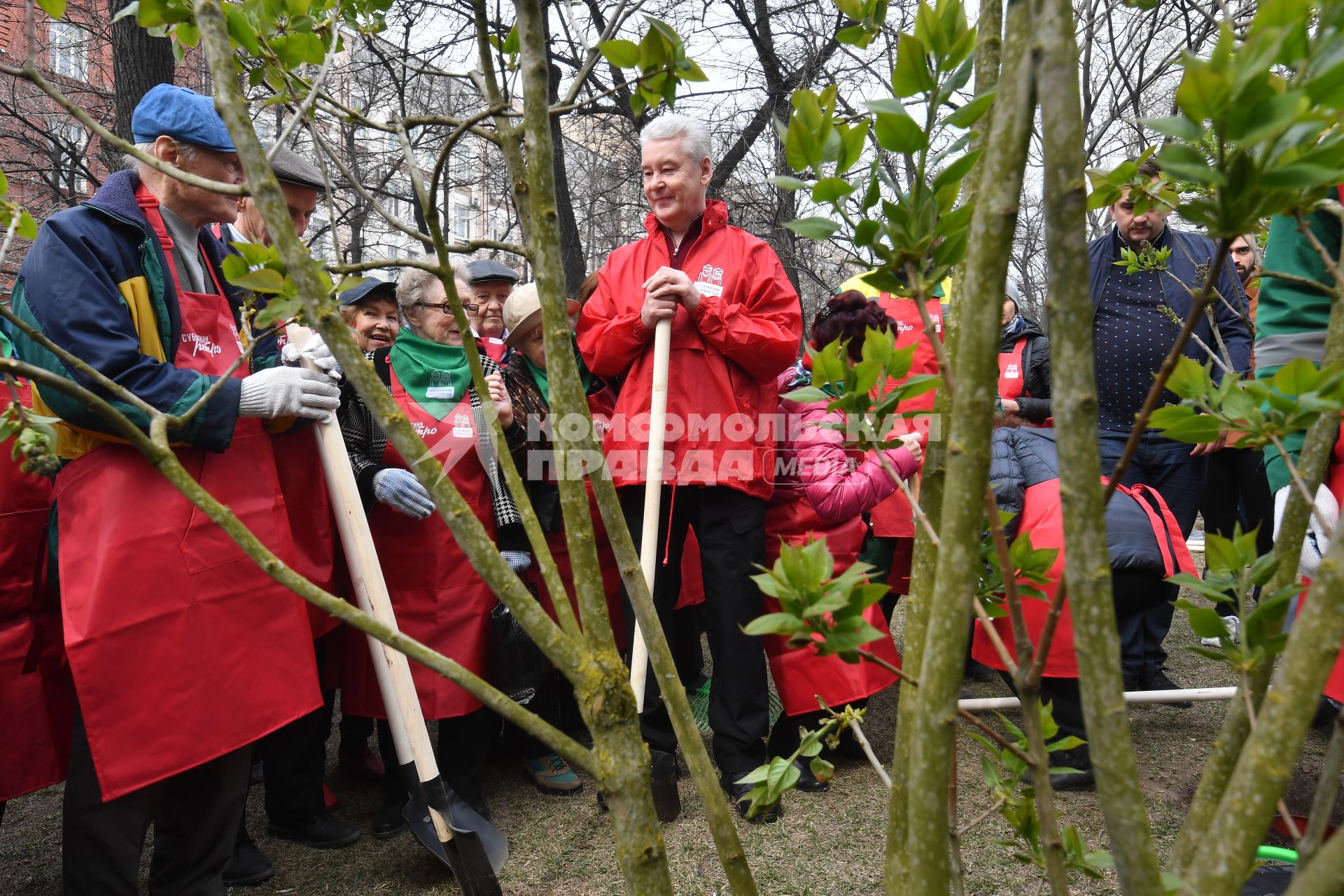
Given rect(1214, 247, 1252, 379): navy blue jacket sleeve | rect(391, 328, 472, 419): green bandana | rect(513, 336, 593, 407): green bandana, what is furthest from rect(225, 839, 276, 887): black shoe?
rect(1214, 247, 1252, 379): navy blue jacket sleeve

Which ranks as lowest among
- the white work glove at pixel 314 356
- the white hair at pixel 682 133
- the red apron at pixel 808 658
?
the red apron at pixel 808 658

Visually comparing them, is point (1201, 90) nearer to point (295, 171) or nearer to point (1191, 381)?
point (1191, 381)

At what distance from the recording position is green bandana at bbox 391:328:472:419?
3209mm

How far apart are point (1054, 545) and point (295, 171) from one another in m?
2.78

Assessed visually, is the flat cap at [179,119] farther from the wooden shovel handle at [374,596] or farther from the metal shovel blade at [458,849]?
the metal shovel blade at [458,849]

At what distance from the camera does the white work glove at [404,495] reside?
2.93 meters

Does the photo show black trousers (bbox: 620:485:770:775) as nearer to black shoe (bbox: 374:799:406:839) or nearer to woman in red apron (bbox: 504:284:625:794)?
woman in red apron (bbox: 504:284:625:794)

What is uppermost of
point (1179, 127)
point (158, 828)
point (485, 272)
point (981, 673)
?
point (485, 272)

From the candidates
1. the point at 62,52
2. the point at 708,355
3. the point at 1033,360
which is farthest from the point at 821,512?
the point at 62,52

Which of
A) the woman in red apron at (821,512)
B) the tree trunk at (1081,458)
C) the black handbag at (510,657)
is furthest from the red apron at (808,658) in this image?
the tree trunk at (1081,458)

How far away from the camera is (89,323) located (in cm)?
204

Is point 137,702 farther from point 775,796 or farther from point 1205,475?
point 1205,475

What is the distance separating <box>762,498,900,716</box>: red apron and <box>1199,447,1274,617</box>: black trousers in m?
1.89

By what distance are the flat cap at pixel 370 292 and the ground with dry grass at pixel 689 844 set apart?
5.99 ft
